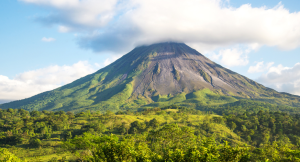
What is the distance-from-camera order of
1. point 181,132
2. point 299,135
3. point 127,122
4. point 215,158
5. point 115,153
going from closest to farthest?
point 215,158, point 115,153, point 181,132, point 299,135, point 127,122

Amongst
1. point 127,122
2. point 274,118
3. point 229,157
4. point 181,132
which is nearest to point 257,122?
point 274,118

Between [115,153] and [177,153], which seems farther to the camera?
[115,153]

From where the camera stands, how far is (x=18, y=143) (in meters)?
71.3

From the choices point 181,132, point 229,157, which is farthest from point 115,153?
point 181,132

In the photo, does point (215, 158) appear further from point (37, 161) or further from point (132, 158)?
point (37, 161)

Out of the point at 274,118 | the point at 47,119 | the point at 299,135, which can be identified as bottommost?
the point at 299,135

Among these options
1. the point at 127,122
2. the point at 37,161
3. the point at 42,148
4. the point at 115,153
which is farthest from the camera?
the point at 127,122

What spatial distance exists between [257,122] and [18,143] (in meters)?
104

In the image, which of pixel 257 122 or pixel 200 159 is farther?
pixel 257 122

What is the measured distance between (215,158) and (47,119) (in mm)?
91296

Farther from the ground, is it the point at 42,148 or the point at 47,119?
the point at 47,119

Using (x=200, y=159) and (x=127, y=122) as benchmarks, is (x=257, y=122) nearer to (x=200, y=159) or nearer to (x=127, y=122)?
(x=127, y=122)

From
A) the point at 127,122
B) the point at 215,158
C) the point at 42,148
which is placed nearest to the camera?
the point at 215,158

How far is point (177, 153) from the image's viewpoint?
20.1 metres
